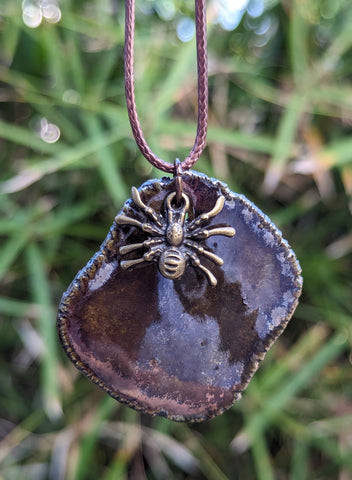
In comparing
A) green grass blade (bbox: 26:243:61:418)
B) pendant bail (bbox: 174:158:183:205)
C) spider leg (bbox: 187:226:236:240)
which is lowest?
green grass blade (bbox: 26:243:61:418)

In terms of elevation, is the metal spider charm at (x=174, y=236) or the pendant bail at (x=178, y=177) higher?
the pendant bail at (x=178, y=177)

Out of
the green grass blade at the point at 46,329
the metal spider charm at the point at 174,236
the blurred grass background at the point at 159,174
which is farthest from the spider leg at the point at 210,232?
the green grass blade at the point at 46,329

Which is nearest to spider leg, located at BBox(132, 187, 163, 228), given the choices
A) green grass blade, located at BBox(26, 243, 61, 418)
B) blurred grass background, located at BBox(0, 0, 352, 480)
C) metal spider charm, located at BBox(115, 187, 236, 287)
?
metal spider charm, located at BBox(115, 187, 236, 287)

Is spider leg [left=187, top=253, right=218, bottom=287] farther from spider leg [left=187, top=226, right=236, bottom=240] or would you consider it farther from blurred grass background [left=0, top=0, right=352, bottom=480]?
blurred grass background [left=0, top=0, right=352, bottom=480]

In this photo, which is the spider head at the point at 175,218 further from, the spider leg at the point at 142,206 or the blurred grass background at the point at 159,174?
the blurred grass background at the point at 159,174

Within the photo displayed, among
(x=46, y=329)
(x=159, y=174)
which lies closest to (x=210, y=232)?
(x=159, y=174)

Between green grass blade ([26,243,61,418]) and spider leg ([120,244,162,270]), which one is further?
green grass blade ([26,243,61,418])
